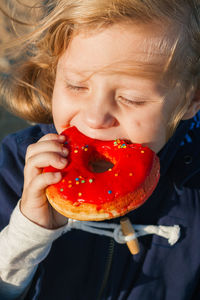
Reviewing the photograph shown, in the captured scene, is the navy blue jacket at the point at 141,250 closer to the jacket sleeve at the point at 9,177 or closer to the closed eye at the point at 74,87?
the jacket sleeve at the point at 9,177

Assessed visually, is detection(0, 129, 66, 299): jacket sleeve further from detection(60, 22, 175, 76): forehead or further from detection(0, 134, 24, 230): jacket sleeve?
detection(60, 22, 175, 76): forehead

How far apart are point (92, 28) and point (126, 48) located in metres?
0.22

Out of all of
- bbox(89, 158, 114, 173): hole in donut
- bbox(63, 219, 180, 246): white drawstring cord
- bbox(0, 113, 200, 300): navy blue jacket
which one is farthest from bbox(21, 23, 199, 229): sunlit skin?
bbox(0, 113, 200, 300): navy blue jacket

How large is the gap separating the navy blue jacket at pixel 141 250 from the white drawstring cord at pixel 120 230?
0.17 feet

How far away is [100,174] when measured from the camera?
1.59 meters

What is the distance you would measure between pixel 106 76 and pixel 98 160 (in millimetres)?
485

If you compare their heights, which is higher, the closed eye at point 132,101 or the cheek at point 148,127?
the closed eye at point 132,101

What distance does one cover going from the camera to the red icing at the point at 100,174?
59.8 inches

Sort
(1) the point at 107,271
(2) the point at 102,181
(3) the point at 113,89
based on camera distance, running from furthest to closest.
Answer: (1) the point at 107,271
(3) the point at 113,89
(2) the point at 102,181

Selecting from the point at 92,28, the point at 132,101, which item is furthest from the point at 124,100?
the point at 92,28

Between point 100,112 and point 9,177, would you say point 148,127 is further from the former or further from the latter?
point 9,177

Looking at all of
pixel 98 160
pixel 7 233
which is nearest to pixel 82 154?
pixel 98 160

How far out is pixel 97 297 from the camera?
2.16 meters

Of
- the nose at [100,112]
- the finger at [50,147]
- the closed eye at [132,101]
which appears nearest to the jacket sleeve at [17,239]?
the finger at [50,147]
